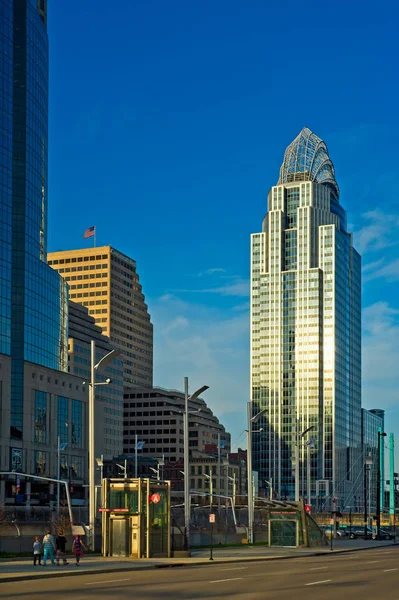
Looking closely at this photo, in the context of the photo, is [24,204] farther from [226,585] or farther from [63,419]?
[226,585]

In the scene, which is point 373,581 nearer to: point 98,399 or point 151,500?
point 151,500

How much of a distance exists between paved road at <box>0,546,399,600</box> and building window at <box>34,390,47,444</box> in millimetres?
89120

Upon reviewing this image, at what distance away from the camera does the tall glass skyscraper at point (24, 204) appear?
129125mm

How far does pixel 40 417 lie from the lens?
5310 inches

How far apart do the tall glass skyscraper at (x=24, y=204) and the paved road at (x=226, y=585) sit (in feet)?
281

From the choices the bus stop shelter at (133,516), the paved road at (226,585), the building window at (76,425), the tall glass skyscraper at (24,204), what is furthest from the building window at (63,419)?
the paved road at (226,585)

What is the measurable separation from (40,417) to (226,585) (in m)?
103

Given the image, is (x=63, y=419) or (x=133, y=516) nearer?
(x=133, y=516)

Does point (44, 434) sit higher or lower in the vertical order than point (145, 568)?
higher

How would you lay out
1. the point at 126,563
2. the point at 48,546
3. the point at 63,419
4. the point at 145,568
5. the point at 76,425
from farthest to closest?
the point at 76,425, the point at 63,419, the point at 126,563, the point at 48,546, the point at 145,568

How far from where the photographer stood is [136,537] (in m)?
52.7

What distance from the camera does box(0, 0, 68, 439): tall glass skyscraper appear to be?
12912cm

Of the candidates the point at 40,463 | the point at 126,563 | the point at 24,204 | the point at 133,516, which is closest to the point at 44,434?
the point at 40,463

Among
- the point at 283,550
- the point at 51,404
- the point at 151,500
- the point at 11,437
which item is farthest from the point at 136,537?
the point at 51,404
